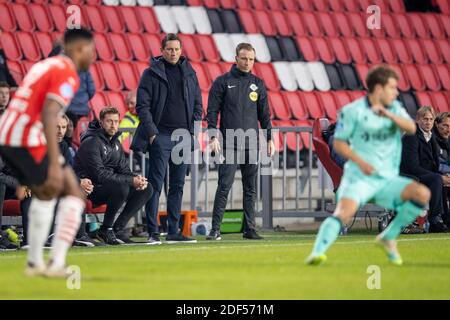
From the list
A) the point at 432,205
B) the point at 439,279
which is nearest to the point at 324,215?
the point at 432,205

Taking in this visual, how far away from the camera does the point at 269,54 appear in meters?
21.3

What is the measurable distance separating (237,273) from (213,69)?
11.9 m

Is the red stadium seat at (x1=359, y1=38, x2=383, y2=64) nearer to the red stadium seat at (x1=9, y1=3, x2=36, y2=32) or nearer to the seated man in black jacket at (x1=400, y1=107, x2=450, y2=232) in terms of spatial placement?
the red stadium seat at (x1=9, y1=3, x2=36, y2=32)

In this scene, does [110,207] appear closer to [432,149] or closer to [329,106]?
[432,149]

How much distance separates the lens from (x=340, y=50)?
22.4 m

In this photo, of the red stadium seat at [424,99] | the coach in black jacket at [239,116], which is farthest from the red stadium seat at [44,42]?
the red stadium seat at [424,99]

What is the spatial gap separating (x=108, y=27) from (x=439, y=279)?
40.2 ft

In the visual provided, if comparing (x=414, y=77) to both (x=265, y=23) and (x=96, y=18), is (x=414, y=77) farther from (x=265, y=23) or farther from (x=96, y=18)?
(x=96, y=18)


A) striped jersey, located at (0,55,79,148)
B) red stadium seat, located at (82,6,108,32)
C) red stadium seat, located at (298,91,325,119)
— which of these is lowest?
striped jersey, located at (0,55,79,148)

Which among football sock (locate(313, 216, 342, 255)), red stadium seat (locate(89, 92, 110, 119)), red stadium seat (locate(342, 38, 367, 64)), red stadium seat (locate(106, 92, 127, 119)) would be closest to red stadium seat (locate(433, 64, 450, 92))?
red stadium seat (locate(342, 38, 367, 64))

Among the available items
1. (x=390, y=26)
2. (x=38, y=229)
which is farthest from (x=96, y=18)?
(x=38, y=229)

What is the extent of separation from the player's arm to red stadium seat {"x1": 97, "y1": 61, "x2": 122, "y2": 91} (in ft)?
33.5

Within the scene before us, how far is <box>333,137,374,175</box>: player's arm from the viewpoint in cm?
827

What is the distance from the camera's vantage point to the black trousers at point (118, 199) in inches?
474
